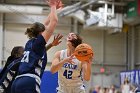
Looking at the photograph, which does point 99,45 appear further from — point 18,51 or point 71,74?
point 18,51

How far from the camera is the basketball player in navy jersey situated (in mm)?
4043

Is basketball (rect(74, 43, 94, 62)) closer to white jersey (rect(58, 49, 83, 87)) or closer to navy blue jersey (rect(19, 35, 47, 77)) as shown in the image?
white jersey (rect(58, 49, 83, 87))

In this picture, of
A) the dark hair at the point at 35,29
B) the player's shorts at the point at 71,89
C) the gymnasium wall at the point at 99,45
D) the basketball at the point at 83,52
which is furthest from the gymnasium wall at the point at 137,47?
the dark hair at the point at 35,29

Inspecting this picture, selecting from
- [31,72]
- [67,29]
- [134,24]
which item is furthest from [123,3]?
[31,72]

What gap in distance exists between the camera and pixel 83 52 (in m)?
5.18

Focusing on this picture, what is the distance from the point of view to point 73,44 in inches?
223

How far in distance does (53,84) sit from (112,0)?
1040cm

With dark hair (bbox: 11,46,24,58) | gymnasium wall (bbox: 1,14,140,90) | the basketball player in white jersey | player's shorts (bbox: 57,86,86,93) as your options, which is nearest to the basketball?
the basketball player in white jersey

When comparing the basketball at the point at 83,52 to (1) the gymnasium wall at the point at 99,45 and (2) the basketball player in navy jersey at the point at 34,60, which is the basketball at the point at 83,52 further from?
(1) the gymnasium wall at the point at 99,45

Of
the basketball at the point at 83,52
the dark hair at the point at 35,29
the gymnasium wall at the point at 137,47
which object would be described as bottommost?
the gymnasium wall at the point at 137,47

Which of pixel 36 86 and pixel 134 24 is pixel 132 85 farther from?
pixel 36 86

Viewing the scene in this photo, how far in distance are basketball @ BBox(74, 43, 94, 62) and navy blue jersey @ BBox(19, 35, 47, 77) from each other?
1109mm

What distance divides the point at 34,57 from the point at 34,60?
3 centimetres

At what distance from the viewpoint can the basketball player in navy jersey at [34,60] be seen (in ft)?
13.3
